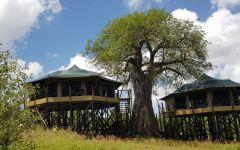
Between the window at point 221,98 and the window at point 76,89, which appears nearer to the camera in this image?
the window at point 76,89

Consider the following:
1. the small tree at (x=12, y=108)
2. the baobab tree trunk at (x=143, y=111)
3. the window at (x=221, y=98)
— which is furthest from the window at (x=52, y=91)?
the small tree at (x=12, y=108)

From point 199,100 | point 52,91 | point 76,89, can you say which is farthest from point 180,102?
point 52,91

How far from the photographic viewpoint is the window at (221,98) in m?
42.4

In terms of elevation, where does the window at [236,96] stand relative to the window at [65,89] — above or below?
below

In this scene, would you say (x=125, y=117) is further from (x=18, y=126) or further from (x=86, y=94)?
(x=18, y=126)

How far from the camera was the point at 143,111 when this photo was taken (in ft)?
143

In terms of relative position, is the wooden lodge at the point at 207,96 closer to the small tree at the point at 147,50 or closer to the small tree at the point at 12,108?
the small tree at the point at 147,50

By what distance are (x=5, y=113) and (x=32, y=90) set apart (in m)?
1.61

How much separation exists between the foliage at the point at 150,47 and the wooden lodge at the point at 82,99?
2229mm

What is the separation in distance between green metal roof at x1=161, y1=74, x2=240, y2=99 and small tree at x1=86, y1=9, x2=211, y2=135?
3.60 feet

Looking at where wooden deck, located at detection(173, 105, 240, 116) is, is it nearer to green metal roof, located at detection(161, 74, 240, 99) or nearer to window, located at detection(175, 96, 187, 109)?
window, located at detection(175, 96, 187, 109)

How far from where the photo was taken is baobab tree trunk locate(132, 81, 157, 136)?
4275cm

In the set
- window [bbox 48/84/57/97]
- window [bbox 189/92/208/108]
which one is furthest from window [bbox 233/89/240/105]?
window [bbox 48/84/57/97]

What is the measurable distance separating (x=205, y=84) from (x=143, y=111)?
7.01 metres
